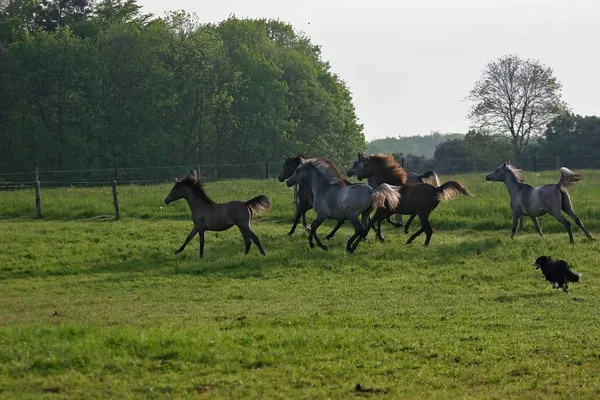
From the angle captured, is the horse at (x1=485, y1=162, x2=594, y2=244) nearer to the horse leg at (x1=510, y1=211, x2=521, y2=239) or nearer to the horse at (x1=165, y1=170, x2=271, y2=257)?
the horse leg at (x1=510, y1=211, x2=521, y2=239)

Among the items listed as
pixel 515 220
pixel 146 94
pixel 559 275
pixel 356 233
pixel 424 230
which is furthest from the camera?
pixel 146 94

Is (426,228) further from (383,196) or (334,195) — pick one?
(334,195)

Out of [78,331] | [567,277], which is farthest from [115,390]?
[567,277]

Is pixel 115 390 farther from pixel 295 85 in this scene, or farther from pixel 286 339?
pixel 295 85

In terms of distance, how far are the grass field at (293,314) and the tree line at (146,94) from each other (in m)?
24.2

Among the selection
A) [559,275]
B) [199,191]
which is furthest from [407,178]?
[559,275]

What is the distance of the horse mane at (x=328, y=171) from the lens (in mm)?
20203

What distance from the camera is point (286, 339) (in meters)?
10.5

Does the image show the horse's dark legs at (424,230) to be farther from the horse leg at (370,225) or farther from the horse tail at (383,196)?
the horse tail at (383,196)

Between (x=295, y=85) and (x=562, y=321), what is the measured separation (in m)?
47.5

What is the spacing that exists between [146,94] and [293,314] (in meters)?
38.2

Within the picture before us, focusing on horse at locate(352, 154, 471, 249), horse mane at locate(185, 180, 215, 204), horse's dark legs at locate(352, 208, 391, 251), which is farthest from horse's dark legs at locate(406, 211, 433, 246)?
horse mane at locate(185, 180, 215, 204)

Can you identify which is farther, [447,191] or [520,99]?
[520,99]

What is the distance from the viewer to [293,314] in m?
13.0
